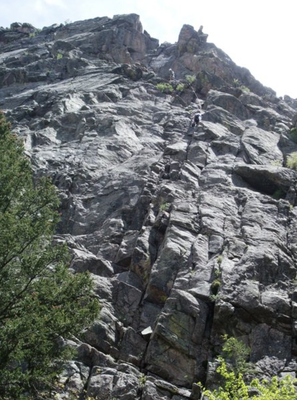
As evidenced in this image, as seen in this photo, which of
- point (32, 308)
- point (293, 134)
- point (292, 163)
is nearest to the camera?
point (32, 308)

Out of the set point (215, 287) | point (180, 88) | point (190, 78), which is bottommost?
point (215, 287)

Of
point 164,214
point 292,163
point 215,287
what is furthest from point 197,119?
point 215,287

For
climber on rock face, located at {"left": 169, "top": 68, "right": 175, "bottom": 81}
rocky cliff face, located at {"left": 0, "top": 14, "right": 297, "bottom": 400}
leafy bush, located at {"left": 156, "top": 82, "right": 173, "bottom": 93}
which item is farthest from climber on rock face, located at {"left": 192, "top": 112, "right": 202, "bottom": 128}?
climber on rock face, located at {"left": 169, "top": 68, "right": 175, "bottom": 81}

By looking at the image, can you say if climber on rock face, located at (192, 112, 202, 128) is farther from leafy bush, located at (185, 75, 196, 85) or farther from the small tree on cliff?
the small tree on cliff

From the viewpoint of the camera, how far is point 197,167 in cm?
3036

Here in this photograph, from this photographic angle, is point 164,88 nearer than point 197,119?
No

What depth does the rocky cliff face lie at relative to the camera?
17312 millimetres

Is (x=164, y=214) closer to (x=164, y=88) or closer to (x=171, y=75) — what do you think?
(x=164, y=88)

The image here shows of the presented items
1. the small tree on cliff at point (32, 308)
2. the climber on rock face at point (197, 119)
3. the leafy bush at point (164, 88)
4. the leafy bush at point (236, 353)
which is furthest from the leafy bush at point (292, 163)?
the small tree on cliff at point (32, 308)

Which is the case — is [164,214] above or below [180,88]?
below

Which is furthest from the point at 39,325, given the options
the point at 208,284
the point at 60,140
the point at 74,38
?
the point at 74,38

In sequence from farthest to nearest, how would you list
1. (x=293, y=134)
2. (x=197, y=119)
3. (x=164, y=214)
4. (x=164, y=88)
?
(x=164, y=88), (x=293, y=134), (x=197, y=119), (x=164, y=214)

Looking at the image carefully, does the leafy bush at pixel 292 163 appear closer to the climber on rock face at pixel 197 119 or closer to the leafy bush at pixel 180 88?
the climber on rock face at pixel 197 119

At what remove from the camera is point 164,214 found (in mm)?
24281
